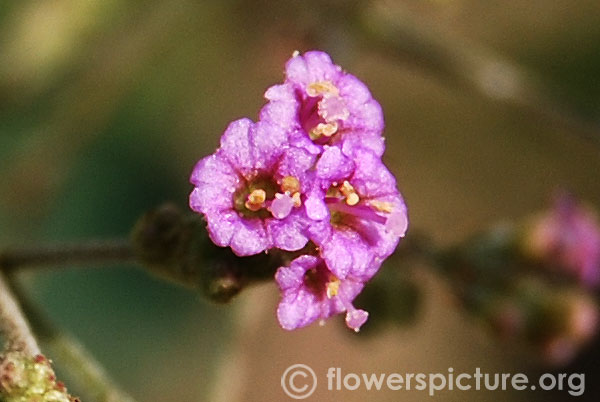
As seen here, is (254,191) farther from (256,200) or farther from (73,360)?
(73,360)

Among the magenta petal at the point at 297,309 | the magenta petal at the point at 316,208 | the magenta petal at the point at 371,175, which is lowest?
the magenta petal at the point at 297,309

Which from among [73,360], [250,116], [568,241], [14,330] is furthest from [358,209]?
[250,116]

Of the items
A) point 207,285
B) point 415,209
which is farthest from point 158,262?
point 415,209

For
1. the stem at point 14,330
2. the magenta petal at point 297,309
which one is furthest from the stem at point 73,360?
the magenta petal at point 297,309

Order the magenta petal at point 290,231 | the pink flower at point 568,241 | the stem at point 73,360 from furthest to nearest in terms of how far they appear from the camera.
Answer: the pink flower at point 568,241
the stem at point 73,360
the magenta petal at point 290,231

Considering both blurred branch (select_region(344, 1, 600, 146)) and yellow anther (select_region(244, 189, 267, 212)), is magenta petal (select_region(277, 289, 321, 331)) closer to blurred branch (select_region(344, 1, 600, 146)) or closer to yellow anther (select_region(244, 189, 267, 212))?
yellow anther (select_region(244, 189, 267, 212))

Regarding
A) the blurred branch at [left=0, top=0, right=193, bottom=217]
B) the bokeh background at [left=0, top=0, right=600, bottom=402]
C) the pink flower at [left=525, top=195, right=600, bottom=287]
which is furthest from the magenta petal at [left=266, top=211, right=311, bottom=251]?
the blurred branch at [left=0, top=0, right=193, bottom=217]

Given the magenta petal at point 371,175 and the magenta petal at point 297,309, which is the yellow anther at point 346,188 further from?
the magenta petal at point 297,309
